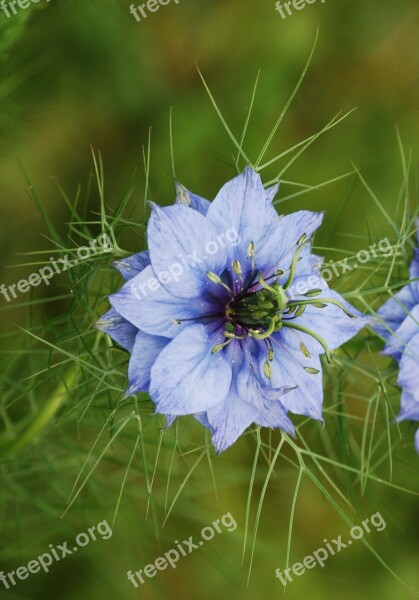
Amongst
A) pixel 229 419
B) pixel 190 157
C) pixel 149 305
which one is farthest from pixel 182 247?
pixel 190 157

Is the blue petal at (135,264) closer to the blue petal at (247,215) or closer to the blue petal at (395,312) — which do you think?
the blue petal at (247,215)

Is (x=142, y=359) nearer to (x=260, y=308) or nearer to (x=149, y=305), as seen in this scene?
(x=149, y=305)

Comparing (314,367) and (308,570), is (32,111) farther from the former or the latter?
(308,570)

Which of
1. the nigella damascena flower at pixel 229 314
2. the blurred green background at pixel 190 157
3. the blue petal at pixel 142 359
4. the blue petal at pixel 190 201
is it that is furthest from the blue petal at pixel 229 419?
the blurred green background at pixel 190 157

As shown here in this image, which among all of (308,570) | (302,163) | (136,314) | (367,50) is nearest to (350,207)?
(302,163)

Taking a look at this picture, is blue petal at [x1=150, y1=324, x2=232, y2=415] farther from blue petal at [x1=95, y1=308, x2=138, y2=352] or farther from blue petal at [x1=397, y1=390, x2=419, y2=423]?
blue petal at [x1=397, y1=390, x2=419, y2=423]

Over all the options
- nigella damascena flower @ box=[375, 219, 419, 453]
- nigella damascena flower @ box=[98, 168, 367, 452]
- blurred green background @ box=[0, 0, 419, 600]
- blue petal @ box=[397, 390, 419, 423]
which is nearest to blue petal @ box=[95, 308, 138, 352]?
nigella damascena flower @ box=[98, 168, 367, 452]
